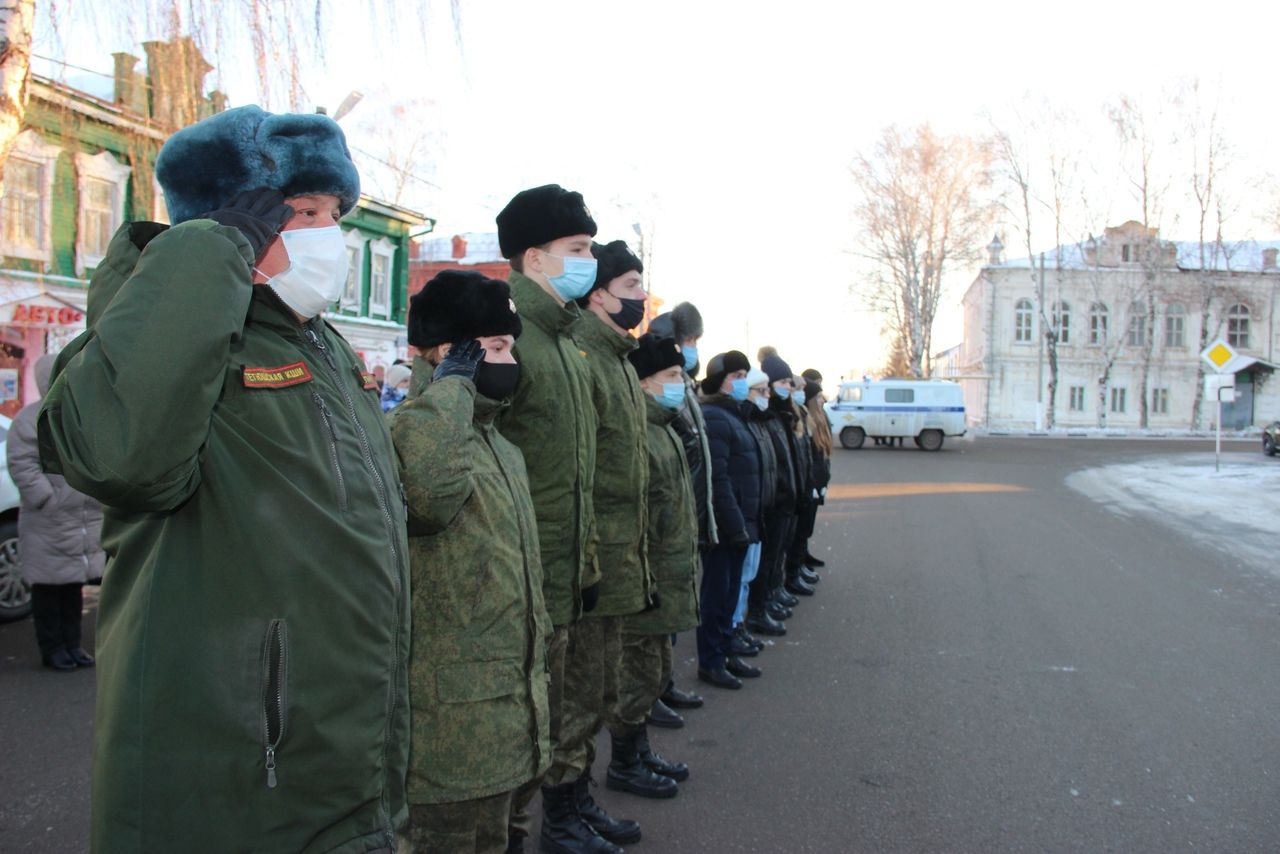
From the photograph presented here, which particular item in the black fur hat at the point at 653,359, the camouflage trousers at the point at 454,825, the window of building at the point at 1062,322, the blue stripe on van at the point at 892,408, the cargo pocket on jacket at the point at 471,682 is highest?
the window of building at the point at 1062,322

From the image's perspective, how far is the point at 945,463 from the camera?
24.7 meters

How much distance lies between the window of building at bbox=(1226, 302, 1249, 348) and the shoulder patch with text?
59751 millimetres

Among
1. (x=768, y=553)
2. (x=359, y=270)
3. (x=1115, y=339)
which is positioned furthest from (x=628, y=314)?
(x=1115, y=339)

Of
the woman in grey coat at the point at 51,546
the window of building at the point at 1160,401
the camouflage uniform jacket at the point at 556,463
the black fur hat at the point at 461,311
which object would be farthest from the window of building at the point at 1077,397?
the black fur hat at the point at 461,311

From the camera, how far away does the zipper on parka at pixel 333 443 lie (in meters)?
1.70

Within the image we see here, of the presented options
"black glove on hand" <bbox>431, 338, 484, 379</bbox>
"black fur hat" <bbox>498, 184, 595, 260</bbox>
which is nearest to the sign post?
"black fur hat" <bbox>498, 184, 595, 260</bbox>

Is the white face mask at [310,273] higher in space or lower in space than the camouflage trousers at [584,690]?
higher

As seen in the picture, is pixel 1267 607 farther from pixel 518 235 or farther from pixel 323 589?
pixel 323 589

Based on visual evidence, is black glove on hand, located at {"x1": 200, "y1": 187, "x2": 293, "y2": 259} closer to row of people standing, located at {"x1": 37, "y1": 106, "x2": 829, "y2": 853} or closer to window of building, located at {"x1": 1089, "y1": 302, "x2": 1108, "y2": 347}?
row of people standing, located at {"x1": 37, "y1": 106, "x2": 829, "y2": 853}

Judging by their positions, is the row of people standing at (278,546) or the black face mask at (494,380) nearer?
the row of people standing at (278,546)

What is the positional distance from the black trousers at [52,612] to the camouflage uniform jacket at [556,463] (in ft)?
13.2

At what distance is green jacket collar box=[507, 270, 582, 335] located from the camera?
11.5 ft

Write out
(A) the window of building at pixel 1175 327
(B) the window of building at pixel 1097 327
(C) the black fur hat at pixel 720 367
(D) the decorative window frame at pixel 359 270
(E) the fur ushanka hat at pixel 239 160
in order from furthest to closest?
(B) the window of building at pixel 1097 327 → (A) the window of building at pixel 1175 327 → (D) the decorative window frame at pixel 359 270 → (C) the black fur hat at pixel 720 367 → (E) the fur ushanka hat at pixel 239 160

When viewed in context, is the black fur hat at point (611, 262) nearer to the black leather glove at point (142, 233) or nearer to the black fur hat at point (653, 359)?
the black fur hat at point (653, 359)
